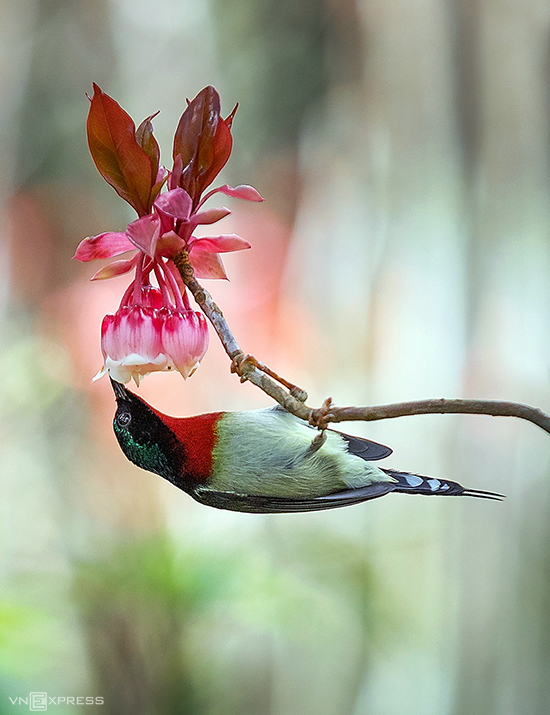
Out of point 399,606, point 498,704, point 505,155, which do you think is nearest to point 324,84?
point 505,155

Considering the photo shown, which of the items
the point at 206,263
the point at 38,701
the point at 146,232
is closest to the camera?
the point at 146,232

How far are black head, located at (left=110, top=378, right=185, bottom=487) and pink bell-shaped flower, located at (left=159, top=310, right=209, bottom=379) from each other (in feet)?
0.53

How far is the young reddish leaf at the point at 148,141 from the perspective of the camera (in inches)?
16.7

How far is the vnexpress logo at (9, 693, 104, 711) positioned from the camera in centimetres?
83

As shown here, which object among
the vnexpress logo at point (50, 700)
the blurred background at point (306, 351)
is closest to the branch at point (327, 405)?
the blurred background at point (306, 351)

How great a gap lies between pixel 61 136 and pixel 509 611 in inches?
36.5

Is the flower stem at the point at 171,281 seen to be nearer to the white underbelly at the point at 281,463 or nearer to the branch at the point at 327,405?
the branch at the point at 327,405

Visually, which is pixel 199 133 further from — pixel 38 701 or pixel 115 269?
pixel 38 701

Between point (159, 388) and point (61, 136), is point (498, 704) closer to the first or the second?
point (159, 388)

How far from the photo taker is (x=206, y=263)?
523mm

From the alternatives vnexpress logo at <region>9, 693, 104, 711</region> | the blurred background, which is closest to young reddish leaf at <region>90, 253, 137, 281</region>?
the blurred background

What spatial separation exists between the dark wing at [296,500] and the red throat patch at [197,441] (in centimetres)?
2

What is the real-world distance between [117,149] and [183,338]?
0.14 metres

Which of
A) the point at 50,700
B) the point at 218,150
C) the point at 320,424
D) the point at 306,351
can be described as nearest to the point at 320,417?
the point at 320,424
